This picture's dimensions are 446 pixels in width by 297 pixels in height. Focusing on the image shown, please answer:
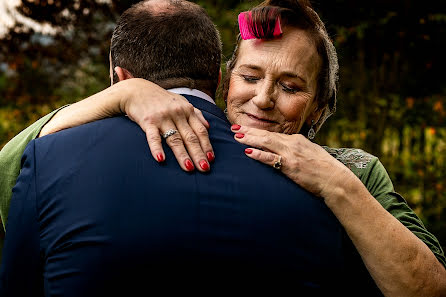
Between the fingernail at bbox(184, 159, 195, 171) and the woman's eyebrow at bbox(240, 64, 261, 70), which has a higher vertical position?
the woman's eyebrow at bbox(240, 64, 261, 70)

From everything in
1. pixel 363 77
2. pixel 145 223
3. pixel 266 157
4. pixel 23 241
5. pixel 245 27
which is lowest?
pixel 363 77

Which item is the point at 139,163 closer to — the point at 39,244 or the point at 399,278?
the point at 39,244

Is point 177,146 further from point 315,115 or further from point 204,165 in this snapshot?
point 315,115

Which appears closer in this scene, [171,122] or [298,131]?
[171,122]

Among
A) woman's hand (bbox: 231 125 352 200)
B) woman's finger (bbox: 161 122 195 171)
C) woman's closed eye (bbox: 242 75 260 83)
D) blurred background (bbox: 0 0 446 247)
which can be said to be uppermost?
woman's finger (bbox: 161 122 195 171)

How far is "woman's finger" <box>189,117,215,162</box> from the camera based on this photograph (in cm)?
153

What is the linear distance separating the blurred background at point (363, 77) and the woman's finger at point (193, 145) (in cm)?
396

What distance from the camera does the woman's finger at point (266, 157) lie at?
1.57 meters

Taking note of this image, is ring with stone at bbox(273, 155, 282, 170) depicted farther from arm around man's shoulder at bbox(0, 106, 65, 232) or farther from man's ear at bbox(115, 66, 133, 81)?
arm around man's shoulder at bbox(0, 106, 65, 232)

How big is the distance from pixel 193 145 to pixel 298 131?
0.96 metres

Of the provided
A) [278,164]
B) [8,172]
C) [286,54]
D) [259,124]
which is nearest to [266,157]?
[278,164]

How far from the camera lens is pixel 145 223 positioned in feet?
4.64

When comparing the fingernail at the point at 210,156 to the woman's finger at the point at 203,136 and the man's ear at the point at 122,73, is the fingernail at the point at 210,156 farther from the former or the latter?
the man's ear at the point at 122,73

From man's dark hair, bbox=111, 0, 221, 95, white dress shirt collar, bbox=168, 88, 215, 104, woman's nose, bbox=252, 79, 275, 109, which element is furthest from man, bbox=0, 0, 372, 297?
woman's nose, bbox=252, 79, 275, 109
